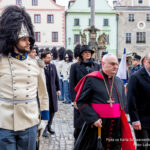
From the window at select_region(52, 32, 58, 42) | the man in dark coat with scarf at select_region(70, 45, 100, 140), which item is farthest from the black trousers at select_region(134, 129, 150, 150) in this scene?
the window at select_region(52, 32, 58, 42)

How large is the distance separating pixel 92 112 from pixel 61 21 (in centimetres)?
3795

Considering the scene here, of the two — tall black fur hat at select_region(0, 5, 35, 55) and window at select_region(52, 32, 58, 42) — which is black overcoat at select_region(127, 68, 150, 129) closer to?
tall black fur hat at select_region(0, 5, 35, 55)

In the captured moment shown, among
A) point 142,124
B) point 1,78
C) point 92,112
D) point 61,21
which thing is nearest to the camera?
point 1,78

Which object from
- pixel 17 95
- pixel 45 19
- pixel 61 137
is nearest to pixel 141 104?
pixel 17 95

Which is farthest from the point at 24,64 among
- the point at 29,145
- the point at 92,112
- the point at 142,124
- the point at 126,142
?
the point at 142,124

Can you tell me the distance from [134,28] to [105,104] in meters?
40.8

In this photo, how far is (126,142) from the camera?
3979 millimetres

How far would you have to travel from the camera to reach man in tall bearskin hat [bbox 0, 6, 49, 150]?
3068 mm

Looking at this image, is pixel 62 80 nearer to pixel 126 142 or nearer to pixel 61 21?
pixel 126 142

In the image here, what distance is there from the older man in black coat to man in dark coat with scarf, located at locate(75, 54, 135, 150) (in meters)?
0.59

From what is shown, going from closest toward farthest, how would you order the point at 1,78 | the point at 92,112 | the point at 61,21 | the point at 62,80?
the point at 1,78 < the point at 92,112 < the point at 62,80 < the point at 61,21

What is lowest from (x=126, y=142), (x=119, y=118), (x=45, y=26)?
(x=126, y=142)

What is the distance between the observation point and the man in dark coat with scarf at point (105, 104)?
387 centimetres

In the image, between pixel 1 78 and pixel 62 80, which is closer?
pixel 1 78
